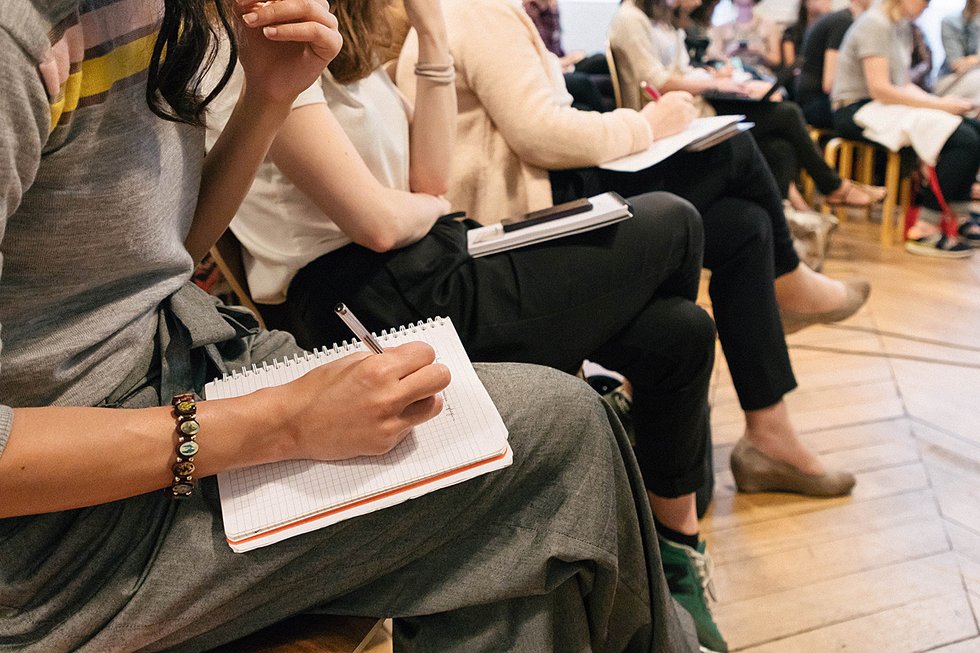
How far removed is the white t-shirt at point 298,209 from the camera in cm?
106

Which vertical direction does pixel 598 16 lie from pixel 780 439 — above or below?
above

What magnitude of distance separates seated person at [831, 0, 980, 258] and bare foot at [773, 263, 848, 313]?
1454 mm

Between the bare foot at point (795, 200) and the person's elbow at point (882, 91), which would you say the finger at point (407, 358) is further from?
the person's elbow at point (882, 91)

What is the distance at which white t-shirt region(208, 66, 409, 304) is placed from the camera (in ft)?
3.46

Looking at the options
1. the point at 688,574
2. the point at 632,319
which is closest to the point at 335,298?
the point at 632,319

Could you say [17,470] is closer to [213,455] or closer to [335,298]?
[213,455]

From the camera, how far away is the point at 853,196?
10.9 feet

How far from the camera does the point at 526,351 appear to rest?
108 centimetres

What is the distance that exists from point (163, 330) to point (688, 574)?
2.81 ft

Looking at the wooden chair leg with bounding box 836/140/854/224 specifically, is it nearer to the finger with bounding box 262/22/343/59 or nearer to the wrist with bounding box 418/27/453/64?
the wrist with bounding box 418/27/453/64

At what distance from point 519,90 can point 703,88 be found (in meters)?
1.67

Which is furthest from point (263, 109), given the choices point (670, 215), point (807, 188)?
point (807, 188)

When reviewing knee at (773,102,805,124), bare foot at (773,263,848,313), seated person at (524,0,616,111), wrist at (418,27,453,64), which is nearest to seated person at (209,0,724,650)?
wrist at (418,27,453,64)

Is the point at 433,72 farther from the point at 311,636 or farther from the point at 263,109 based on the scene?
the point at 311,636
